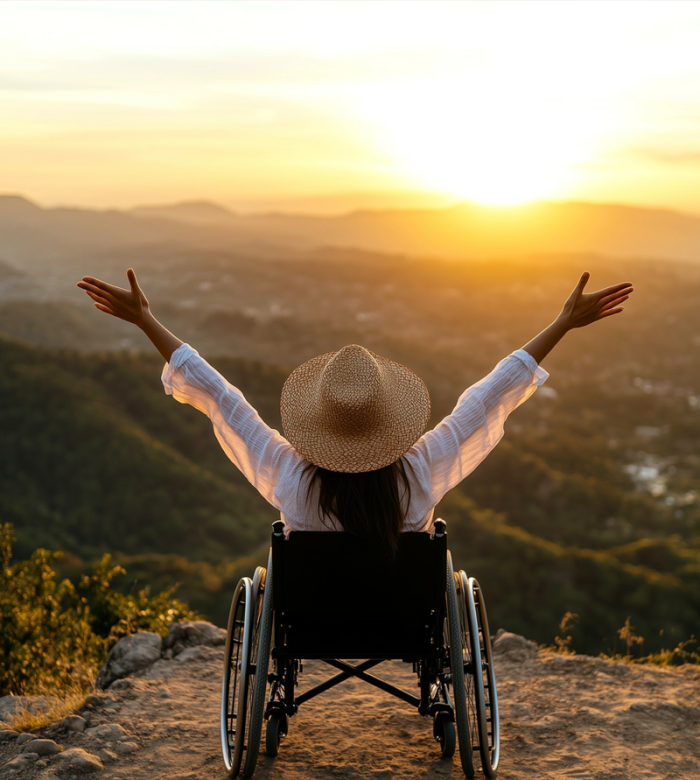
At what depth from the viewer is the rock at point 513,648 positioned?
411cm

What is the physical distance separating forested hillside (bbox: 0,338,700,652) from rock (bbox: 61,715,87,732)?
62.1 ft

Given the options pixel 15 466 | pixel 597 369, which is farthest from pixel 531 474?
pixel 597 369

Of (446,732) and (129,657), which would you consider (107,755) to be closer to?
(129,657)

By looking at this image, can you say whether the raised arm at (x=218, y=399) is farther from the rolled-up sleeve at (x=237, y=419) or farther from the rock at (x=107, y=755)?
the rock at (x=107, y=755)

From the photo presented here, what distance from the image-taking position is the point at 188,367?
7.39 ft

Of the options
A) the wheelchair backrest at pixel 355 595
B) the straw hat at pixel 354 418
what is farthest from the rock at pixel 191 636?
the straw hat at pixel 354 418

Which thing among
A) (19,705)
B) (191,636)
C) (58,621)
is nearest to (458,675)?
(19,705)

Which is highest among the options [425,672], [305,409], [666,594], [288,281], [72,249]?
[72,249]

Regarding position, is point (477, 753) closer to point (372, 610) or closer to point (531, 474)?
point (372, 610)

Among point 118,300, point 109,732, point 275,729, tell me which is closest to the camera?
point 118,300

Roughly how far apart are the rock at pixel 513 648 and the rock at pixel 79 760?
220 centimetres

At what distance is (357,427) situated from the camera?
2.04m

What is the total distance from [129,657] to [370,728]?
57.8 inches

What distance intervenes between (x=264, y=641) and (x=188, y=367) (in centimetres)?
83
